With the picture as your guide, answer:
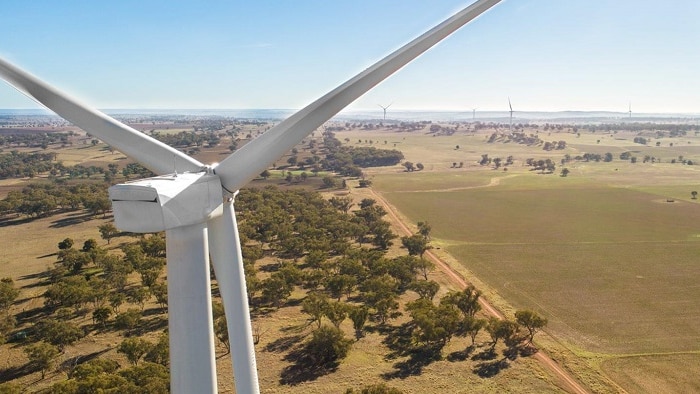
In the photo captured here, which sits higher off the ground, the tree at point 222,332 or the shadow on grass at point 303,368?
the tree at point 222,332

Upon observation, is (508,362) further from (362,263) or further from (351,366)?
(362,263)

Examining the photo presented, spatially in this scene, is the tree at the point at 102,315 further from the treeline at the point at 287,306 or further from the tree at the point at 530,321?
the tree at the point at 530,321

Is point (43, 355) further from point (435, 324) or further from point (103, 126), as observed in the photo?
point (435, 324)

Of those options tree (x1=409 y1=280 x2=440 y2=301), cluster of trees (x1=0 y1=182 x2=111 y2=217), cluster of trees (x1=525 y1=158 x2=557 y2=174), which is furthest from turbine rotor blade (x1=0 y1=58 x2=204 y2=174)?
cluster of trees (x1=525 y1=158 x2=557 y2=174)

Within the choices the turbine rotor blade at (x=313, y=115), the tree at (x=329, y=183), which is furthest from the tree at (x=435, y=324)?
the tree at (x=329, y=183)

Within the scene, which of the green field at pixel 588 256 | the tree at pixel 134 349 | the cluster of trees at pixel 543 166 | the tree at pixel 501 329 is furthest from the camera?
the cluster of trees at pixel 543 166

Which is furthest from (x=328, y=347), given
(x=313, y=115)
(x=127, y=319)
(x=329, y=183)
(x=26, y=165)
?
(x=26, y=165)
